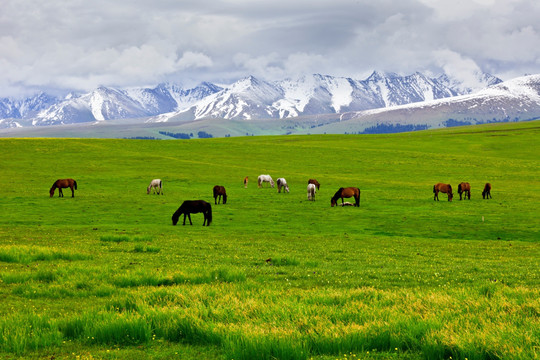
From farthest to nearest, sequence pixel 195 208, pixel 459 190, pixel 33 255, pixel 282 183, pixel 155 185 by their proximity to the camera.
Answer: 1. pixel 282 183
2. pixel 155 185
3. pixel 459 190
4. pixel 195 208
5. pixel 33 255

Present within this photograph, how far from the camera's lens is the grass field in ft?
24.8

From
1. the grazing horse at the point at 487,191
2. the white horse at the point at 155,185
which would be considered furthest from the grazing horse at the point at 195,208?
the grazing horse at the point at 487,191

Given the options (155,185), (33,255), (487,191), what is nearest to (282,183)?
(155,185)

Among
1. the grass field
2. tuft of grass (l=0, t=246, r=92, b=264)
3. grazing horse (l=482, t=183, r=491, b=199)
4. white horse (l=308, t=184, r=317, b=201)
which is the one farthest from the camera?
grazing horse (l=482, t=183, r=491, b=199)

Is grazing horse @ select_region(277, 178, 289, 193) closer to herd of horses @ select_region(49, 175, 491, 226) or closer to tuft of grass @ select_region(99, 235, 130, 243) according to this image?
herd of horses @ select_region(49, 175, 491, 226)

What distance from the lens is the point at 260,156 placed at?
116875 mm

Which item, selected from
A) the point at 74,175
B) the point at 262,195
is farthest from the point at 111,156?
the point at 262,195

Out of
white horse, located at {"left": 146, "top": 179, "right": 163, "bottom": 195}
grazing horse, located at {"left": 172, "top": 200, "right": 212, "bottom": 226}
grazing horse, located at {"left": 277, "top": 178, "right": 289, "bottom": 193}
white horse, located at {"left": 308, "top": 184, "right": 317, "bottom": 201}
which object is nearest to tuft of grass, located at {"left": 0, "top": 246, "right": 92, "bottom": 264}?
grazing horse, located at {"left": 172, "top": 200, "right": 212, "bottom": 226}

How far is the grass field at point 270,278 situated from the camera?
755cm

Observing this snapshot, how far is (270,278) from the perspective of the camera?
48.5 ft

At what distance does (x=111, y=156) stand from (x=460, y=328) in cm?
10828

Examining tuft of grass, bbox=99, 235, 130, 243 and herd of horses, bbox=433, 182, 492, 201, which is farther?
herd of horses, bbox=433, 182, 492, 201

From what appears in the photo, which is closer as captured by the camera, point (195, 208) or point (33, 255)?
point (33, 255)

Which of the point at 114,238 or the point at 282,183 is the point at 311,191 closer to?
the point at 282,183
